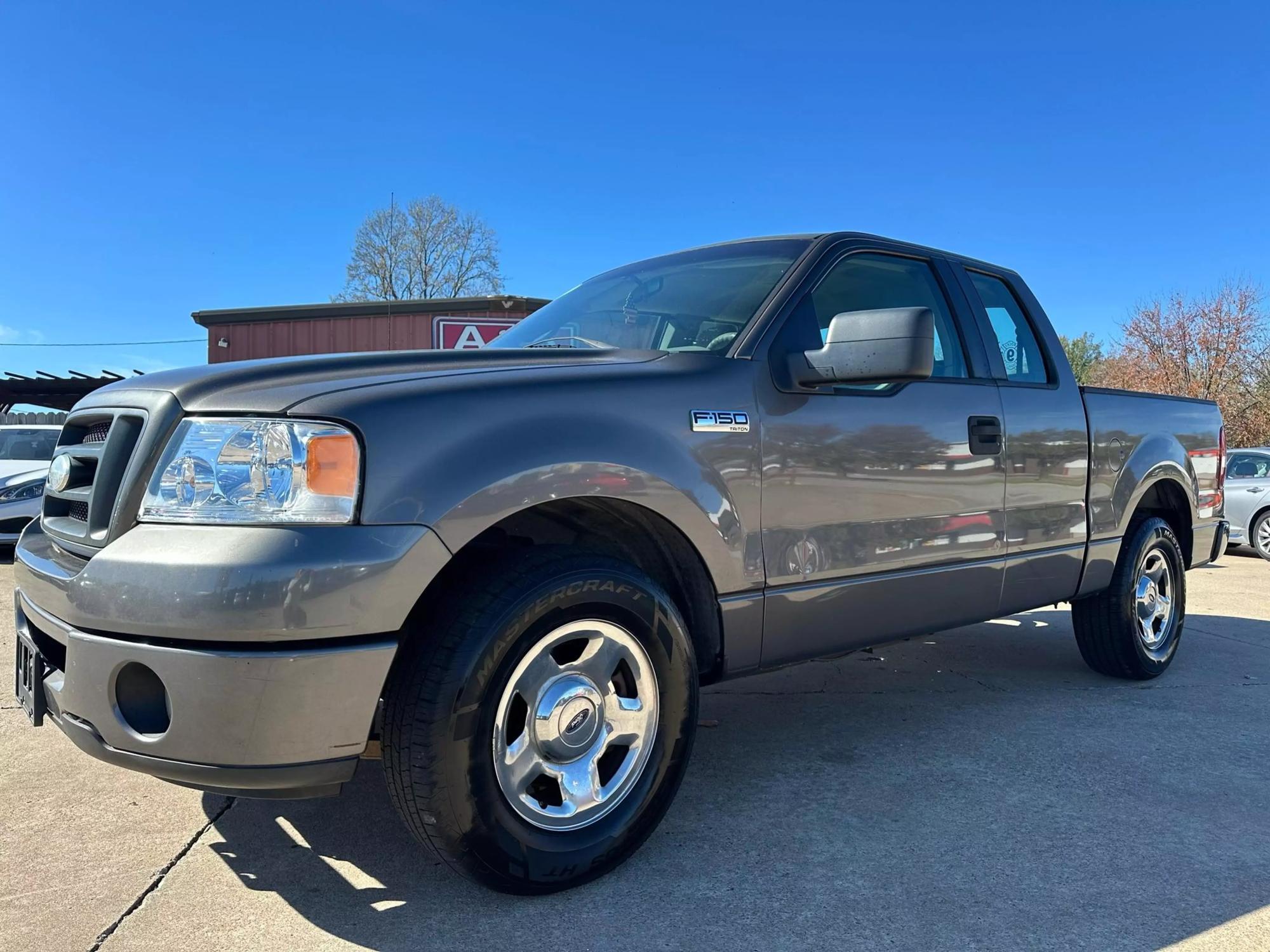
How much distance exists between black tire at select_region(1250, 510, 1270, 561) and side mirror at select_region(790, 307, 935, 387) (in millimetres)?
10969

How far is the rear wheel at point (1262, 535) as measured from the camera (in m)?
11.3

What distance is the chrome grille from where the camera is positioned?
2.20 m

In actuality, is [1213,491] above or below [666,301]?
below

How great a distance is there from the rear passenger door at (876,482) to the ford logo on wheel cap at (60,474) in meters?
1.95

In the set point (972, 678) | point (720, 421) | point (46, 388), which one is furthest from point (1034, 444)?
point (46, 388)

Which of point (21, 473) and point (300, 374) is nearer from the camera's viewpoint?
point (300, 374)

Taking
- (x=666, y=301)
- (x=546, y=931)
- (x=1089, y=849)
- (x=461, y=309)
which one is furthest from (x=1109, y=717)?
(x=461, y=309)

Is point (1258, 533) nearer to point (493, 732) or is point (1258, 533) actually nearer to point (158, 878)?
point (493, 732)

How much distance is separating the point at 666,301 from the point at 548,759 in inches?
66.3

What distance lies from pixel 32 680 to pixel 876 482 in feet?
8.07

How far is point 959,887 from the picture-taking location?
8.02 feet

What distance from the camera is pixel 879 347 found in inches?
106

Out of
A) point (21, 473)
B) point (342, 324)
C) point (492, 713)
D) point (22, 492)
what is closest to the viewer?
point (492, 713)

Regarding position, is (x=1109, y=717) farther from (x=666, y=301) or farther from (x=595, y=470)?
(x=595, y=470)
